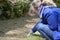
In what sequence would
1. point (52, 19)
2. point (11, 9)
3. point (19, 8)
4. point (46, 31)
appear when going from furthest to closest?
point (19, 8) < point (11, 9) < point (46, 31) < point (52, 19)

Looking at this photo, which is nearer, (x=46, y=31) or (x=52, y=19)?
(x=52, y=19)

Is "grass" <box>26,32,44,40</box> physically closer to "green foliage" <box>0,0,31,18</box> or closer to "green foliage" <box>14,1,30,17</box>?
"green foliage" <box>0,0,31,18</box>

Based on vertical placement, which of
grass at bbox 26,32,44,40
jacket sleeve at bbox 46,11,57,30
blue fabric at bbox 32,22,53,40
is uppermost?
jacket sleeve at bbox 46,11,57,30

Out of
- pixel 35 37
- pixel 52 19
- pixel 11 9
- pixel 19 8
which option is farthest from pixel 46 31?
pixel 19 8

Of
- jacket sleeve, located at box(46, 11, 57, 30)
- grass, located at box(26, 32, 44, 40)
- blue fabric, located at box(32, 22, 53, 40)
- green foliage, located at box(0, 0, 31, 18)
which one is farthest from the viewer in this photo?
green foliage, located at box(0, 0, 31, 18)

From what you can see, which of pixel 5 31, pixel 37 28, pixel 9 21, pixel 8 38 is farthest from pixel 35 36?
pixel 9 21

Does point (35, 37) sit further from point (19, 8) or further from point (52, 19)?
point (19, 8)

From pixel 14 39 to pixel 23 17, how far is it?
270 centimetres

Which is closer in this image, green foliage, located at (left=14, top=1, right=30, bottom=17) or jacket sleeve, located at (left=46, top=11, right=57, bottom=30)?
jacket sleeve, located at (left=46, top=11, right=57, bottom=30)

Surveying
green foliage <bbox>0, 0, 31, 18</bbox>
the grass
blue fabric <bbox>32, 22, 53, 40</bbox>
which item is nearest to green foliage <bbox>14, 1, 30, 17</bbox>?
green foliage <bbox>0, 0, 31, 18</bbox>

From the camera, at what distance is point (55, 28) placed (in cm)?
392

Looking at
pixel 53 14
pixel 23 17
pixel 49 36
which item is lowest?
pixel 23 17

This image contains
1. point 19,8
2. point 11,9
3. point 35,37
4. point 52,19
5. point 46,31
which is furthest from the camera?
point 19,8

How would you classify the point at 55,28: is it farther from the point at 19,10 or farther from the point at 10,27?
the point at 19,10
